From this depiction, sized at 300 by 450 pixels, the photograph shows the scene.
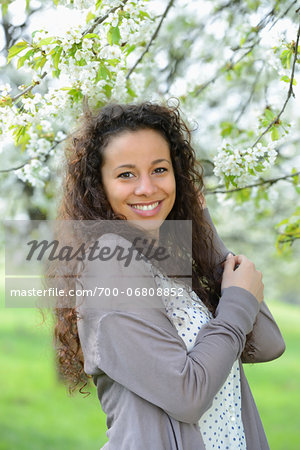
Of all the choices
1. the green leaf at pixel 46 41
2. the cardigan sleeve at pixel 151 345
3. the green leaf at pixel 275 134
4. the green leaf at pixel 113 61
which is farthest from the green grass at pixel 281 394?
the green leaf at pixel 46 41

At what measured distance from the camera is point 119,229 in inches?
62.2

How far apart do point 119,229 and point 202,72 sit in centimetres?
240

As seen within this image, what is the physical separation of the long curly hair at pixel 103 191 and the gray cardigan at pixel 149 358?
0.18m

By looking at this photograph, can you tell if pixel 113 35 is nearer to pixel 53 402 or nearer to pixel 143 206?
pixel 143 206

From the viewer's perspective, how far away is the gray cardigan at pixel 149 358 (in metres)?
1.27

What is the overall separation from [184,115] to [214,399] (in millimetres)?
1086

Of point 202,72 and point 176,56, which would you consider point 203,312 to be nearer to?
point 202,72

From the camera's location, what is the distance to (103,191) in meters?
1.63

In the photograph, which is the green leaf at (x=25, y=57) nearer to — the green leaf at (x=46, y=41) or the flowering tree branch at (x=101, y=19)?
the green leaf at (x=46, y=41)

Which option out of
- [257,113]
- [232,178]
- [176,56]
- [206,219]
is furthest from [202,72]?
[206,219]

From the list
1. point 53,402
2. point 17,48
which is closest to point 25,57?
point 17,48

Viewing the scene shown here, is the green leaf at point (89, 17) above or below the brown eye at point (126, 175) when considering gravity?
above

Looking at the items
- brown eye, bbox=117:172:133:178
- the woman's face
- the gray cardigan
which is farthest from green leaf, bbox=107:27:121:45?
the gray cardigan

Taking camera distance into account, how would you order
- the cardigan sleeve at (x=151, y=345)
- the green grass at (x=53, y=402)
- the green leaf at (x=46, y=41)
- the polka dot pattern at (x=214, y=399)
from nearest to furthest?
the cardigan sleeve at (x=151, y=345) → the polka dot pattern at (x=214, y=399) → the green leaf at (x=46, y=41) → the green grass at (x=53, y=402)
